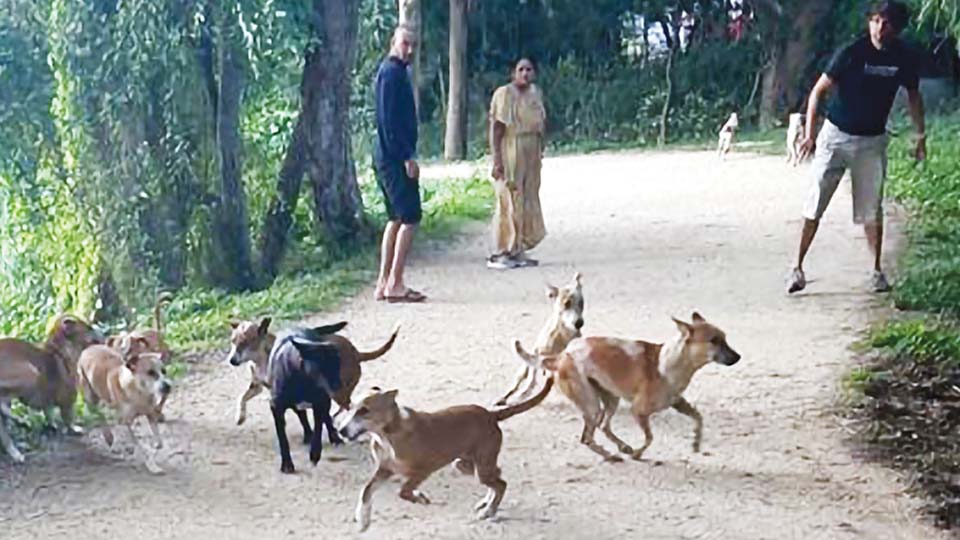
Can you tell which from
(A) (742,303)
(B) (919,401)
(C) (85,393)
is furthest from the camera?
(A) (742,303)

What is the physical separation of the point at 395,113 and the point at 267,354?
3.20 metres

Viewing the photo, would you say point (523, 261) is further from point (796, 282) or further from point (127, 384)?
point (127, 384)

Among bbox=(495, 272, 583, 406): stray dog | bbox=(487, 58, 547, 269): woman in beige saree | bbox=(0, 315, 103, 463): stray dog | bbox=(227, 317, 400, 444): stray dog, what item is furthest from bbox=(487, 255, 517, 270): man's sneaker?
bbox=(0, 315, 103, 463): stray dog

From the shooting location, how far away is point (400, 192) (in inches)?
382

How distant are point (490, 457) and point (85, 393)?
7.21 ft

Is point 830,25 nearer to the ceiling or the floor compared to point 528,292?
nearer to the ceiling

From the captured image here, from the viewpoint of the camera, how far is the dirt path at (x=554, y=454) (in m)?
5.55

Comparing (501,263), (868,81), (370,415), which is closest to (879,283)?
(868,81)

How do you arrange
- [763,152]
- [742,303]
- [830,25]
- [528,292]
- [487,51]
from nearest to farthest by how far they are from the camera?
[742,303], [528,292], [763,152], [830,25], [487,51]

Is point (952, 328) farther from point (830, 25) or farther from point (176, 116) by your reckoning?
point (830, 25)

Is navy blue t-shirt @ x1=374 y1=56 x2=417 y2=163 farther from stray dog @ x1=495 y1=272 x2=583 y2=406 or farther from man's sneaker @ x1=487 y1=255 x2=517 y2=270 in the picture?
stray dog @ x1=495 y1=272 x2=583 y2=406

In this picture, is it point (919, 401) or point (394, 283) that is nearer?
point (919, 401)

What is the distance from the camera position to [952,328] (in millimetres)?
8547

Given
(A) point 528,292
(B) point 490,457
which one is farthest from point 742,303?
(B) point 490,457
